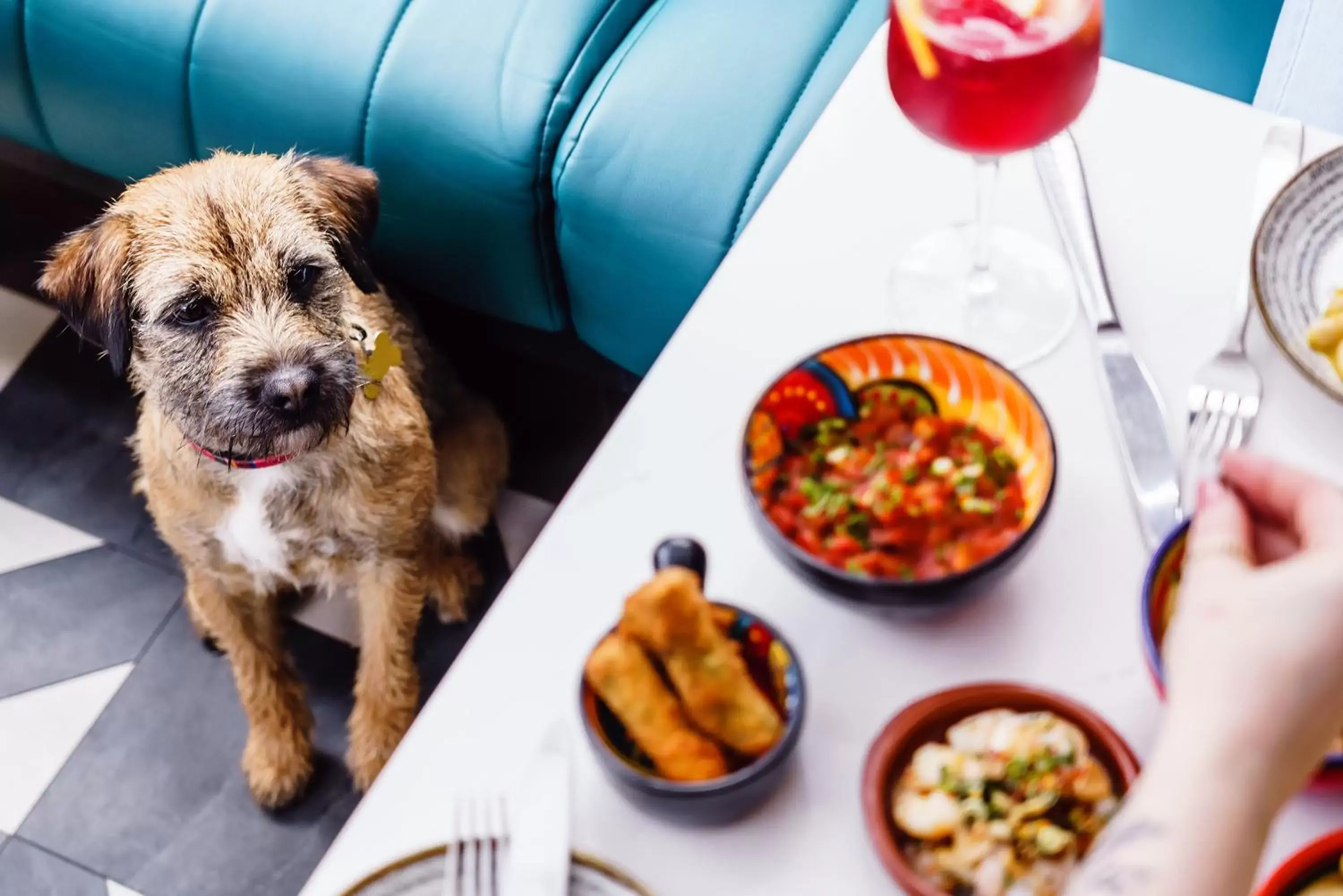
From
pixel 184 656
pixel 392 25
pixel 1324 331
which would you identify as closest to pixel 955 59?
pixel 1324 331

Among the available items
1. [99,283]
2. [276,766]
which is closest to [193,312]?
[99,283]

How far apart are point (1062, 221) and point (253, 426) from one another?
788mm

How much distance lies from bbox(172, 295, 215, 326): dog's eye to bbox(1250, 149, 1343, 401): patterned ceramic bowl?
0.96 m

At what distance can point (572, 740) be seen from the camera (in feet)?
2.71

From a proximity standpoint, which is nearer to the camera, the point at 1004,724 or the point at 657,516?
A: the point at 1004,724

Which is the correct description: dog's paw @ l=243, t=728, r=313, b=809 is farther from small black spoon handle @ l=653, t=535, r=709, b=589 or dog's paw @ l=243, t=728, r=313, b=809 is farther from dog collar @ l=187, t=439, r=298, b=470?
small black spoon handle @ l=653, t=535, r=709, b=589

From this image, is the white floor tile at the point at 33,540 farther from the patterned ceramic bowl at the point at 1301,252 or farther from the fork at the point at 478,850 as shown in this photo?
the patterned ceramic bowl at the point at 1301,252

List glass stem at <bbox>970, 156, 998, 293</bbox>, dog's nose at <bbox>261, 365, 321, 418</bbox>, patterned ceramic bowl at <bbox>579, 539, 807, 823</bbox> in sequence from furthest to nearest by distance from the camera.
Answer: dog's nose at <bbox>261, 365, 321, 418</bbox>, glass stem at <bbox>970, 156, 998, 293</bbox>, patterned ceramic bowl at <bbox>579, 539, 807, 823</bbox>

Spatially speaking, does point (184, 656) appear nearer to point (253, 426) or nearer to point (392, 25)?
point (253, 426)

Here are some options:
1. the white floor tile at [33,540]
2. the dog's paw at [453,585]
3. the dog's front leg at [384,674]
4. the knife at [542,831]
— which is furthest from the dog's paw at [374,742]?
the knife at [542,831]

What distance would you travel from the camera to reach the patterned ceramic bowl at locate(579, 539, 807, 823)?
721mm

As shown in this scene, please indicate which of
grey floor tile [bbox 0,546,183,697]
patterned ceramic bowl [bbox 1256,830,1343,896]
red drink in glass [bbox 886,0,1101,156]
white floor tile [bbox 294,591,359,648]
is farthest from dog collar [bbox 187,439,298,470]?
patterned ceramic bowl [bbox 1256,830,1343,896]

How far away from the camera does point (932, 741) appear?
29.5 inches

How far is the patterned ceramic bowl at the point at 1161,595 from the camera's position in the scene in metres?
0.75
